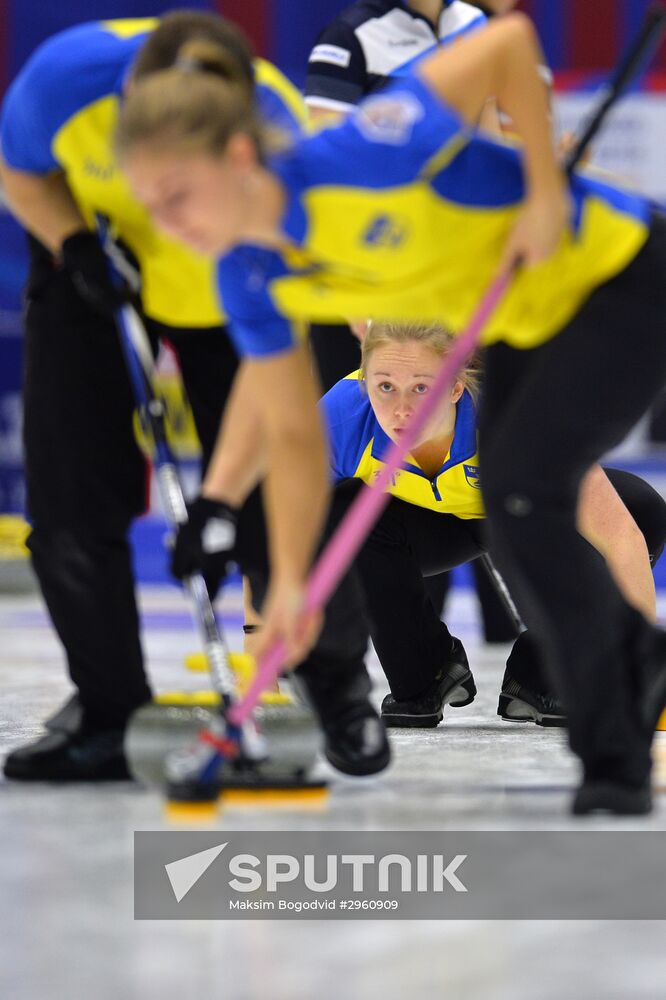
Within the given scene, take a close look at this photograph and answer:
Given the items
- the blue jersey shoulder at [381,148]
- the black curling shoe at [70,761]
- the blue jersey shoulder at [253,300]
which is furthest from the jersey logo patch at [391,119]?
the black curling shoe at [70,761]

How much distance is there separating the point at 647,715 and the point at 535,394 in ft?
1.40

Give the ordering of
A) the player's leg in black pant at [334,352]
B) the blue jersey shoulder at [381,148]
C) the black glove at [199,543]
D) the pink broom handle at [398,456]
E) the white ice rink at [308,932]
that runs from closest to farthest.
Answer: the white ice rink at [308,932] → the blue jersey shoulder at [381,148] → the pink broom handle at [398,456] → the black glove at [199,543] → the player's leg in black pant at [334,352]

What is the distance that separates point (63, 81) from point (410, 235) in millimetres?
622

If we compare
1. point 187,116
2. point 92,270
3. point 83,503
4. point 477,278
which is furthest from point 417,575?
point 187,116

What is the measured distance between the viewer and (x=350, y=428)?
286 cm

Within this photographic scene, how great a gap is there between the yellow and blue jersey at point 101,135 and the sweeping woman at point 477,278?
26cm

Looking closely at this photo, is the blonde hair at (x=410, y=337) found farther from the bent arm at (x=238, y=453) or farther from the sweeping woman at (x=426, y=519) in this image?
the bent arm at (x=238, y=453)

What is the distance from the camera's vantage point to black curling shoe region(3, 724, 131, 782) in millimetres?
2275

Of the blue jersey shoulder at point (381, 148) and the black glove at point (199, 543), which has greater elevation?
the blue jersey shoulder at point (381, 148)

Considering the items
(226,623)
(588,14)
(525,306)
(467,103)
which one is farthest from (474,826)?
(588,14)

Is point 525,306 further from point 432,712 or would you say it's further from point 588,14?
point 588,14

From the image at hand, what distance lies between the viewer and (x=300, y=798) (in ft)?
6.79

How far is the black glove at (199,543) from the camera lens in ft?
6.73

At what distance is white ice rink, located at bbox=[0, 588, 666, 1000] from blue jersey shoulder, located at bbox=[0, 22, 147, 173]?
882mm
